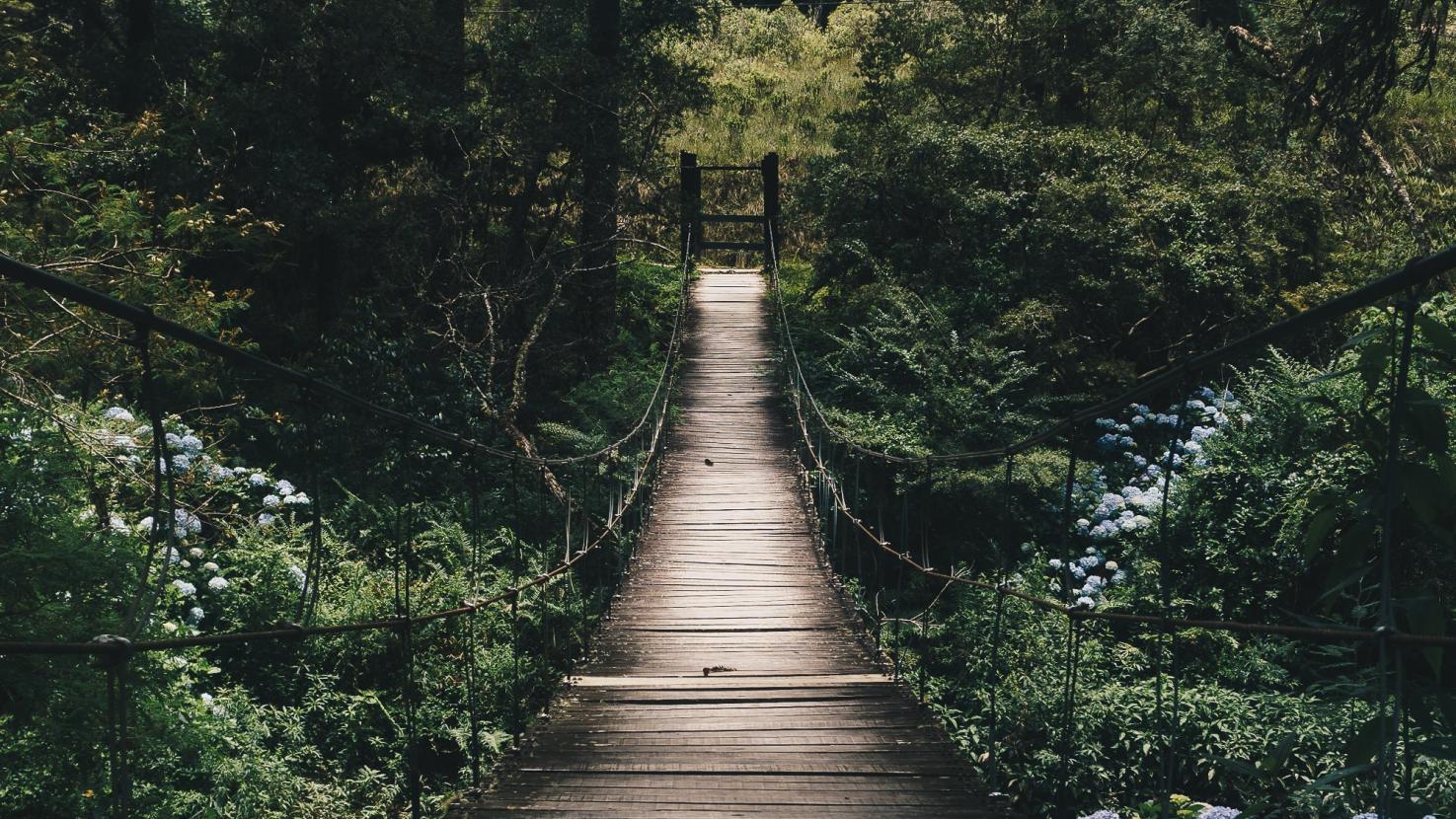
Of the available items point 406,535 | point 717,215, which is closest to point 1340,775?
point 406,535

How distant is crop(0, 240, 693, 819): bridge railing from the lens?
190cm

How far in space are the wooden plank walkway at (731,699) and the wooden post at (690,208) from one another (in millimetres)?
5859

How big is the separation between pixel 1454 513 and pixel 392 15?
40.4ft

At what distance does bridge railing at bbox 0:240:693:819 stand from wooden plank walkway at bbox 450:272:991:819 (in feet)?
0.89

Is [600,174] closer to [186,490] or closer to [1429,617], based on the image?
[186,490]

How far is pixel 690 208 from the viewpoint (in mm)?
15844

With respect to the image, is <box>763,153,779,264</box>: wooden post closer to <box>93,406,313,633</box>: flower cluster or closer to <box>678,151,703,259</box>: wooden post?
<box>678,151,703,259</box>: wooden post

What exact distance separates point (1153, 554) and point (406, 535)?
5.26 metres

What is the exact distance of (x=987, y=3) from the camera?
43.8ft

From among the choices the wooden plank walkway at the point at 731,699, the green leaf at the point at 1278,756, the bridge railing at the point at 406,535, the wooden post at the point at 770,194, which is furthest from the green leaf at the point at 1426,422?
the wooden post at the point at 770,194

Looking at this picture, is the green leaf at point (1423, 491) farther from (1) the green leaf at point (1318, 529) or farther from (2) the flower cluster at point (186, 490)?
(2) the flower cluster at point (186, 490)

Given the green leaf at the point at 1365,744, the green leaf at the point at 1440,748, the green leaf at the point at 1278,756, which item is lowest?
the green leaf at the point at 1278,756

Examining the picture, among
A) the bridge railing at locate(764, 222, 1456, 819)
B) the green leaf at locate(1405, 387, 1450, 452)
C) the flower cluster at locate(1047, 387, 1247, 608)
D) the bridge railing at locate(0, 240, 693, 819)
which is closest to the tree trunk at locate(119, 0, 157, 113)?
the bridge railing at locate(0, 240, 693, 819)

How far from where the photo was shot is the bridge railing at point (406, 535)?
190 centimetres
